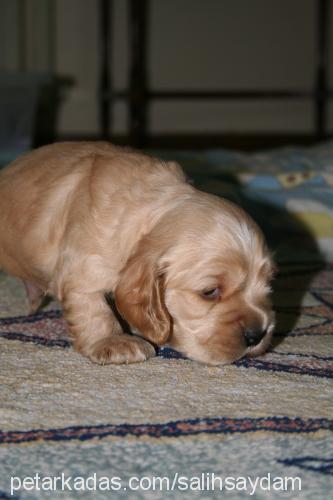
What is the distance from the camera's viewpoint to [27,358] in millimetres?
1926

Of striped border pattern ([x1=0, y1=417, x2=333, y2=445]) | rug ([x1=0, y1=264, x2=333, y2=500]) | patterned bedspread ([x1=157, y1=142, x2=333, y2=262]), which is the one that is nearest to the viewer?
rug ([x1=0, y1=264, x2=333, y2=500])

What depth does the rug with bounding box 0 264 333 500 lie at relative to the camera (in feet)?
4.12

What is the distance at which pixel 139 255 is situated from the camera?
191 cm

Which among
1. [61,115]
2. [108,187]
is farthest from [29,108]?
[108,187]

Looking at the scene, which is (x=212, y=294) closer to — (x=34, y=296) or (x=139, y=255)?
(x=139, y=255)

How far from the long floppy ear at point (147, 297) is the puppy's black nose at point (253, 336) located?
189 mm

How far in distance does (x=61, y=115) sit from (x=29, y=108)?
2333mm

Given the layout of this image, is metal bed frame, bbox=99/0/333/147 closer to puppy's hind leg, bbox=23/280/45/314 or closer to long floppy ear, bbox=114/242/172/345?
puppy's hind leg, bbox=23/280/45/314

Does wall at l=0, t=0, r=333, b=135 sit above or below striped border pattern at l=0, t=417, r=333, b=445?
above

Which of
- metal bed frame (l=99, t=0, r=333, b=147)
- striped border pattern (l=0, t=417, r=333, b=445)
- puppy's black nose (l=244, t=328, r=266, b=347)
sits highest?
metal bed frame (l=99, t=0, r=333, b=147)

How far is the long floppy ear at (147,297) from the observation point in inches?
73.7

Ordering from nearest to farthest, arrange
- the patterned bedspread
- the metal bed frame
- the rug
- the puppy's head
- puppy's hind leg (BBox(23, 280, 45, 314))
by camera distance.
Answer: the rug, the puppy's head, puppy's hind leg (BBox(23, 280, 45, 314)), the patterned bedspread, the metal bed frame

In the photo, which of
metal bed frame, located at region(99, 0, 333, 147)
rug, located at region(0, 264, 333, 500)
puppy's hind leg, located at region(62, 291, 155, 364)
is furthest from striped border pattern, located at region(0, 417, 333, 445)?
metal bed frame, located at region(99, 0, 333, 147)

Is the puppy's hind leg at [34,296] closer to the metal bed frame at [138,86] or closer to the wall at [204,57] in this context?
the metal bed frame at [138,86]
